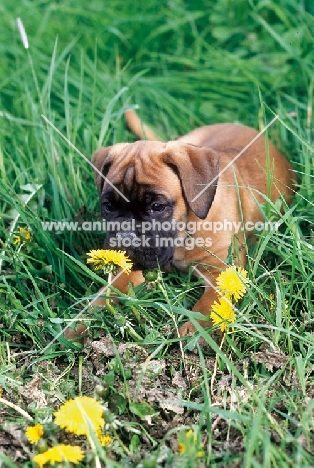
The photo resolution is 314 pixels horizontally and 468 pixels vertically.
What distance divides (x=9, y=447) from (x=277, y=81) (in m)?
3.76

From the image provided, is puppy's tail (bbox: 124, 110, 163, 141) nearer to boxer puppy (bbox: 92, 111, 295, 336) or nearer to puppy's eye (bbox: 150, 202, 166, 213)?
boxer puppy (bbox: 92, 111, 295, 336)

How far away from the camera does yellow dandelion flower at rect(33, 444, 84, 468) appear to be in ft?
8.12

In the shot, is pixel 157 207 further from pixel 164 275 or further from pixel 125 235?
pixel 164 275

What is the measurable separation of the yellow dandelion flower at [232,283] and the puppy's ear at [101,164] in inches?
44.9

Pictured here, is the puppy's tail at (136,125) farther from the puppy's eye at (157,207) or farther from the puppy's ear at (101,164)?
the puppy's eye at (157,207)

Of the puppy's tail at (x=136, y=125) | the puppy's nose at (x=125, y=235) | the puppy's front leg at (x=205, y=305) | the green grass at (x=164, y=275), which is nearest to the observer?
the green grass at (x=164, y=275)

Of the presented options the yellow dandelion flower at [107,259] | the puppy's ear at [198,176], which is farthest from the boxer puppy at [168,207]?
the yellow dandelion flower at [107,259]

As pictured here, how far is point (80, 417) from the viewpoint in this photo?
257 centimetres

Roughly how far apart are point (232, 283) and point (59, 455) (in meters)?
1.16

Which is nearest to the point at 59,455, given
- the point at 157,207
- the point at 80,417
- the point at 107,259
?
the point at 80,417

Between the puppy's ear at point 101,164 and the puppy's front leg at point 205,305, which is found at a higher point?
the puppy's ear at point 101,164

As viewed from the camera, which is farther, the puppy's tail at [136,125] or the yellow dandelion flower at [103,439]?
the puppy's tail at [136,125]

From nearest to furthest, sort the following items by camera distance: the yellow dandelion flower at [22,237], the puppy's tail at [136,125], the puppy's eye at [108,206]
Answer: the puppy's eye at [108,206] < the yellow dandelion flower at [22,237] < the puppy's tail at [136,125]

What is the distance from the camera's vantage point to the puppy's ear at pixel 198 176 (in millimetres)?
3609
